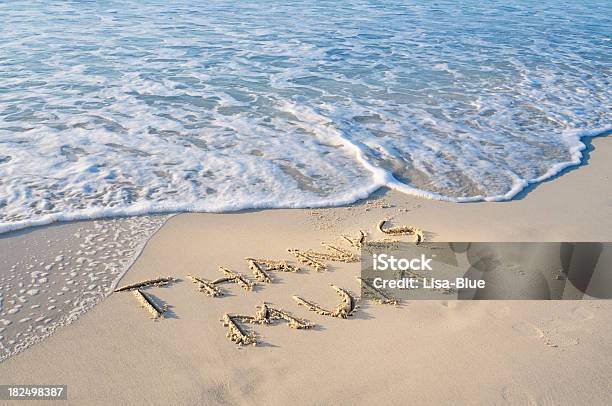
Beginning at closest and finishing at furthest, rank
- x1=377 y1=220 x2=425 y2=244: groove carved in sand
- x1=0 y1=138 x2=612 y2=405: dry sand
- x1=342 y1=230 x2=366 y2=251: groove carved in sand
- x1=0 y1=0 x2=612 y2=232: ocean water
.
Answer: x1=0 y1=138 x2=612 y2=405: dry sand → x1=342 y1=230 x2=366 y2=251: groove carved in sand → x1=377 y1=220 x2=425 y2=244: groove carved in sand → x1=0 y1=0 x2=612 y2=232: ocean water

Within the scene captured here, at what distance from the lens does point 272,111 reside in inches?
237

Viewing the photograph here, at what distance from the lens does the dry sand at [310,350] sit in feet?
7.55

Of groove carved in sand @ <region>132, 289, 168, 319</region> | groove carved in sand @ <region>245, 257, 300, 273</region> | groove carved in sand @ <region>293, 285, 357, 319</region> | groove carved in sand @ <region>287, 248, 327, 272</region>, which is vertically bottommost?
groove carved in sand @ <region>293, 285, 357, 319</region>

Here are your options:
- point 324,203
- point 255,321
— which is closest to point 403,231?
point 324,203

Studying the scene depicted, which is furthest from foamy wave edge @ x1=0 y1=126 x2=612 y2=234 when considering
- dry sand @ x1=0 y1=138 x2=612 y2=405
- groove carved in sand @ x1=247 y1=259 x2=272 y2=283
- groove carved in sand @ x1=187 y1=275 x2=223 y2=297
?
groove carved in sand @ x1=187 y1=275 x2=223 y2=297

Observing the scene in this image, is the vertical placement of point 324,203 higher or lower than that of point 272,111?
lower

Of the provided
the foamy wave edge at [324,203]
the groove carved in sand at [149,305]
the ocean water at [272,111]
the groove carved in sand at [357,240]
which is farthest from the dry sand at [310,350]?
the ocean water at [272,111]

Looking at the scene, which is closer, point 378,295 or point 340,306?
point 340,306

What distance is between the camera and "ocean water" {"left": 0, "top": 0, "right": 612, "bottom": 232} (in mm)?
4285

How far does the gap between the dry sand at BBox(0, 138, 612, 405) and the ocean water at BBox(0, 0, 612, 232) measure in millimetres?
1059

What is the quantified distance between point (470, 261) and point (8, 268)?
2.83m

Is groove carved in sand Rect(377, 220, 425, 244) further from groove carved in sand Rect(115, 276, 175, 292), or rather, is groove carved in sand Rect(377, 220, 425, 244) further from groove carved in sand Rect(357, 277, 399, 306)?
groove carved in sand Rect(115, 276, 175, 292)

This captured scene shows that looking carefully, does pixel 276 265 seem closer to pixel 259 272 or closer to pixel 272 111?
pixel 259 272

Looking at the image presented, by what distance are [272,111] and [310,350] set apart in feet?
12.8
